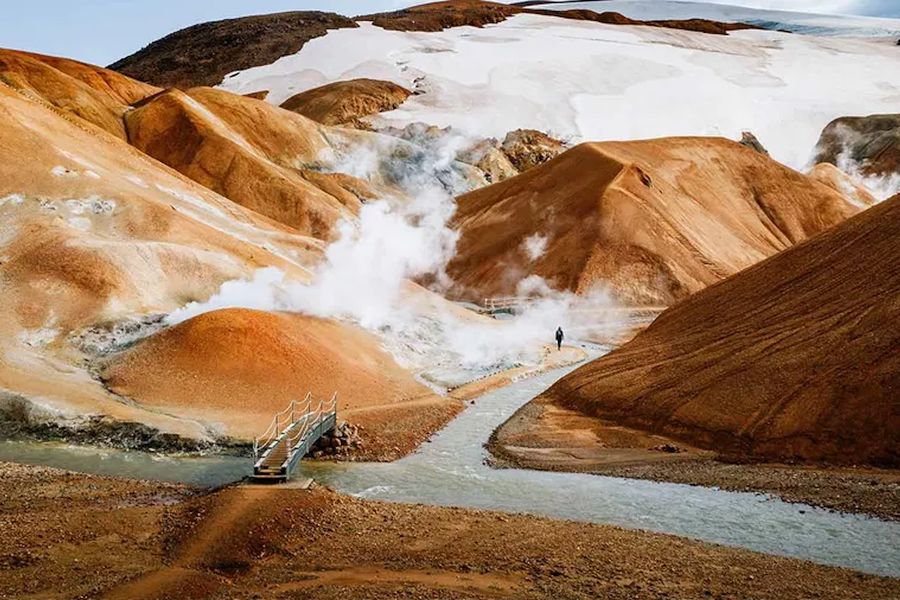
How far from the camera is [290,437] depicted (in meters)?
25.0

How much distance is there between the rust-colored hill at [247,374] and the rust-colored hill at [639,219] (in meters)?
35.9

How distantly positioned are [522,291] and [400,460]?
4397 cm

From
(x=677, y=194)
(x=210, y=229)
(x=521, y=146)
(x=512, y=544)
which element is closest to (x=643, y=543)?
(x=512, y=544)

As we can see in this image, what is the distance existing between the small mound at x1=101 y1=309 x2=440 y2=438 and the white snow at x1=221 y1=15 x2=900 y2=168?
83161 millimetres

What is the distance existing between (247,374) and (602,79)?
132 m

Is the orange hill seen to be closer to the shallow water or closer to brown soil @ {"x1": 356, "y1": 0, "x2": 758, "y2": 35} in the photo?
the shallow water

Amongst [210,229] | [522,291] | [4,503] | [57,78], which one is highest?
[57,78]

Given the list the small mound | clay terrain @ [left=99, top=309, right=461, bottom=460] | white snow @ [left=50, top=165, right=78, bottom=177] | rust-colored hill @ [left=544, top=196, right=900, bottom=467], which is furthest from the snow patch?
white snow @ [left=50, top=165, right=78, bottom=177]

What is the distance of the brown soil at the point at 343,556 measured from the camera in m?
14.8

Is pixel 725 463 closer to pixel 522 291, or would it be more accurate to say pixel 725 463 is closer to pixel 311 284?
pixel 311 284

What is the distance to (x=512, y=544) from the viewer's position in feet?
57.2

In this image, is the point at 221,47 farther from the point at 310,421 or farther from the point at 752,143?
the point at 310,421

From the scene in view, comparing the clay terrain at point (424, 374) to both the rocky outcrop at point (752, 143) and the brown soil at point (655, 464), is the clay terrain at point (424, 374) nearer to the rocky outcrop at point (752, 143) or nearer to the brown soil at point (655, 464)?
the brown soil at point (655, 464)

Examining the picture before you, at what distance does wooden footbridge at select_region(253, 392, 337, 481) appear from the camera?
69.3 ft
